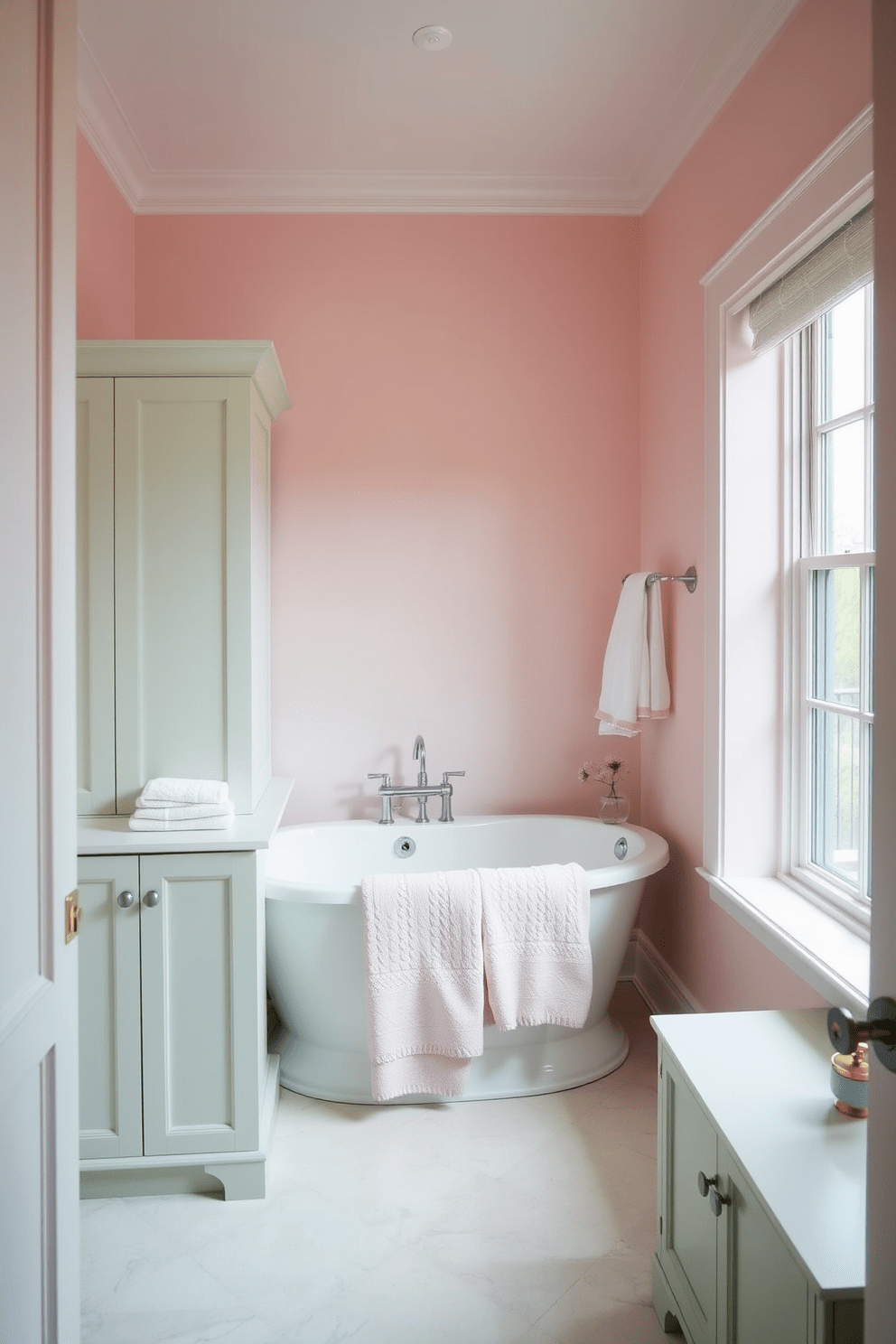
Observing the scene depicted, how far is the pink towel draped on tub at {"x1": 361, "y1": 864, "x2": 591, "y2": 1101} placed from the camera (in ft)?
7.79

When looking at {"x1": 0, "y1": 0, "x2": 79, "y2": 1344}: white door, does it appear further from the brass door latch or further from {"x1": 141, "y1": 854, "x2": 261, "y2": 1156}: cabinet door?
{"x1": 141, "y1": 854, "x2": 261, "y2": 1156}: cabinet door

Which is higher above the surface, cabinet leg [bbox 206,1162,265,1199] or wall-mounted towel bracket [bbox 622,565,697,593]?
wall-mounted towel bracket [bbox 622,565,697,593]

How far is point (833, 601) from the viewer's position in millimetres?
2221

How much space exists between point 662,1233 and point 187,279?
315 centimetres

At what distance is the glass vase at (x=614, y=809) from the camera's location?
3.14 metres

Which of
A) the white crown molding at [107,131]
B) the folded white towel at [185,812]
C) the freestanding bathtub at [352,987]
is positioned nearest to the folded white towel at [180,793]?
the folded white towel at [185,812]

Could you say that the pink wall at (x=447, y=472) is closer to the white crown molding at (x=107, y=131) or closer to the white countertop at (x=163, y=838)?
the white crown molding at (x=107, y=131)

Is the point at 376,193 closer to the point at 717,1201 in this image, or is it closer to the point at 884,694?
the point at 884,694

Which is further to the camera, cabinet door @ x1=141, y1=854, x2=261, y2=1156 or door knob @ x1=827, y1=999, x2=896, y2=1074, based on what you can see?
cabinet door @ x1=141, y1=854, x2=261, y2=1156

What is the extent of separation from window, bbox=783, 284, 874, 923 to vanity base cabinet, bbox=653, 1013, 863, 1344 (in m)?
0.62

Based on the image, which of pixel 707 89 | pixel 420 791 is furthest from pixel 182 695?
pixel 707 89

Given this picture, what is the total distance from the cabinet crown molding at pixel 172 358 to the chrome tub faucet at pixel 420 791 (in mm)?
1397

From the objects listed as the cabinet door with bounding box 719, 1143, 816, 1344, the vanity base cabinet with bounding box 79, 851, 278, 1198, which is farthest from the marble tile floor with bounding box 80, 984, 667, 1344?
the cabinet door with bounding box 719, 1143, 816, 1344

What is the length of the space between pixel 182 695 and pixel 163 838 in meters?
0.41
